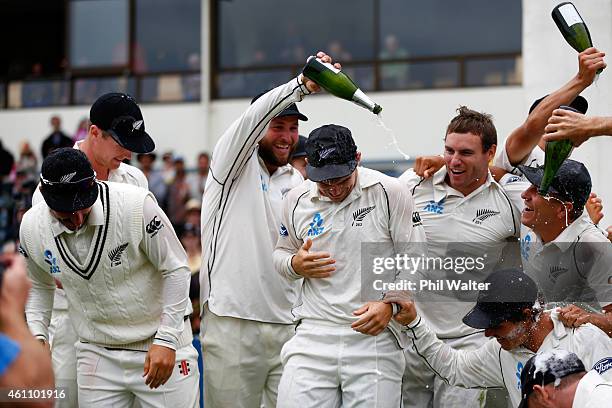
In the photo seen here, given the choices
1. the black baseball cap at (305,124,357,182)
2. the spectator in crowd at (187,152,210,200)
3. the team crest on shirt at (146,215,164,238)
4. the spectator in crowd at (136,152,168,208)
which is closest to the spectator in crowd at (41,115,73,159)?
the spectator in crowd at (136,152,168,208)

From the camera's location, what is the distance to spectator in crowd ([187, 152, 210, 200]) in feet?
49.1

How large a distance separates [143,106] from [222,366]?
12.0 meters

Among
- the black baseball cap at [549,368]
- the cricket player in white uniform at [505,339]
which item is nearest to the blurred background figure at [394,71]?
the cricket player in white uniform at [505,339]

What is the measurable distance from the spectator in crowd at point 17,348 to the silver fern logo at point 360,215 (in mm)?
2833

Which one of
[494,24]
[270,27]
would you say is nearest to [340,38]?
[270,27]

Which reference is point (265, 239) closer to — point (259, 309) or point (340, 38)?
point (259, 309)

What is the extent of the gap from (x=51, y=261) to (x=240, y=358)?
137 cm

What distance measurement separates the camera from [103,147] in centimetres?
680

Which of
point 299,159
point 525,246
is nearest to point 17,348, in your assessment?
point 525,246

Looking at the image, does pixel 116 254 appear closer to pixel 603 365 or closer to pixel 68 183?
pixel 68 183

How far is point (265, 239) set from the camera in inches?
273

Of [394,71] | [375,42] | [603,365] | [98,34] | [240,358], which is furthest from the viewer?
[98,34]

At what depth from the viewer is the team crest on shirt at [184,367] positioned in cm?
644

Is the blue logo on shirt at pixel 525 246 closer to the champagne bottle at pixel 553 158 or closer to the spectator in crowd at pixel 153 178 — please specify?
the champagne bottle at pixel 553 158
